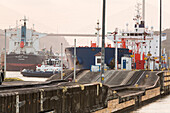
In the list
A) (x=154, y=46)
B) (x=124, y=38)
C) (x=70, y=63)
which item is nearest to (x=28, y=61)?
(x=154, y=46)

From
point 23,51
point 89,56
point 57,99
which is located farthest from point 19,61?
point 57,99

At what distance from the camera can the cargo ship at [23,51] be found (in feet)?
498

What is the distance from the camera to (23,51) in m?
163

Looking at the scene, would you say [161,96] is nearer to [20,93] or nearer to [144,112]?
[144,112]

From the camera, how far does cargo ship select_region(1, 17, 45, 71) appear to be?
152 metres

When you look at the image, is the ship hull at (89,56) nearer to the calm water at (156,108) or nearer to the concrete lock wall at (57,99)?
the calm water at (156,108)

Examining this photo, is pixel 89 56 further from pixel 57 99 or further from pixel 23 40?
pixel 23 40

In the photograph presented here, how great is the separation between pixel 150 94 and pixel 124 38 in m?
53.1

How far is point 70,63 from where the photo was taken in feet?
243

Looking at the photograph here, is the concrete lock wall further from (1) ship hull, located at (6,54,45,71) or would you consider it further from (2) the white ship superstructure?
(2) the white ship superstructure

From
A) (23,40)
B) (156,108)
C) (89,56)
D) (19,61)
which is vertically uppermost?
(23,40)

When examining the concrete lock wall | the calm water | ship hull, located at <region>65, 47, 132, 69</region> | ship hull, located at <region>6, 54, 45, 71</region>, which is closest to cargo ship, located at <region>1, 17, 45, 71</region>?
ship hull, located at <region>6, 54, 45, 71</region>

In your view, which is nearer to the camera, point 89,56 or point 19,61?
point 89,56

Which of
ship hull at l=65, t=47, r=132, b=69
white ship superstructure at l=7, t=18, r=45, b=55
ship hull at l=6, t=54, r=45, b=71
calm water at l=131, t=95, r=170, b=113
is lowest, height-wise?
calm water at l=131, t=95, r=170, b=113
